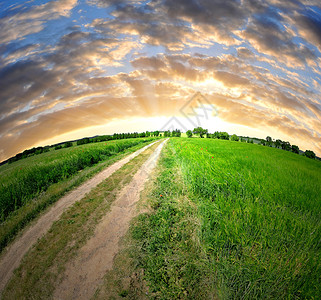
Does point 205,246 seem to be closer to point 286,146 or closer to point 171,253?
point 171,253

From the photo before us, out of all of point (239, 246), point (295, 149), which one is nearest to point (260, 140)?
point (295, 149)

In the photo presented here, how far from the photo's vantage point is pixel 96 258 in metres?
2.88

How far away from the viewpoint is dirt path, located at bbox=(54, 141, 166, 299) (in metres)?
2.31

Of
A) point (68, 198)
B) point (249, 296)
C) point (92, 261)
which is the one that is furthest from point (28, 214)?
point (249, 296)

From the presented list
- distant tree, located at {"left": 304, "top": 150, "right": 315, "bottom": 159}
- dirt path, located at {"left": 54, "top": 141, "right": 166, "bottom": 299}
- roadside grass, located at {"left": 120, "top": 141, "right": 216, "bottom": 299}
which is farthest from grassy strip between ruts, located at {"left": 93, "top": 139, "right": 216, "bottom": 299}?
distant tree, located at {"left": 304, "top": 150, "right": 315, "bottom": 159}

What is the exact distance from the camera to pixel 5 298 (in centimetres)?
239

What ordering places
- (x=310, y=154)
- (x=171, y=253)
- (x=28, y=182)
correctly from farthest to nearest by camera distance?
1. (x=310, y=154)
2. (x=28, y=182)
3. (x=171, y=253)

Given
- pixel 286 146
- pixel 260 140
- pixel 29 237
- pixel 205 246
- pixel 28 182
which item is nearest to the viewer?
pixel 205 246

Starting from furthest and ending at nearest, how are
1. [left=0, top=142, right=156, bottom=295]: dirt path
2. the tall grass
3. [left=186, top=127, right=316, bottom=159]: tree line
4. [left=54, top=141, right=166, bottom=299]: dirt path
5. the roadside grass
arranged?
1. [left=186, top=127, right=316, bottom=159]: tree line
2. the tall grass
3. [left=0, top=142, right=156, bottom=295]: dirt path
4. [left=54, top=141, right=166, bottom=299]: dirt path
5. the roadside grass

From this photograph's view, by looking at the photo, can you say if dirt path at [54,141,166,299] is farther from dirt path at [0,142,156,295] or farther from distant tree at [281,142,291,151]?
distant tree at [281,142,291,151]

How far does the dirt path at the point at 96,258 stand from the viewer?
7.59 feet

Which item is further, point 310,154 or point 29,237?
point 310,154

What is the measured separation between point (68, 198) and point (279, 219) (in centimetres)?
784

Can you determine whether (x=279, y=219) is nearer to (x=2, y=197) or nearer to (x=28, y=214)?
(x=28, y=214)
